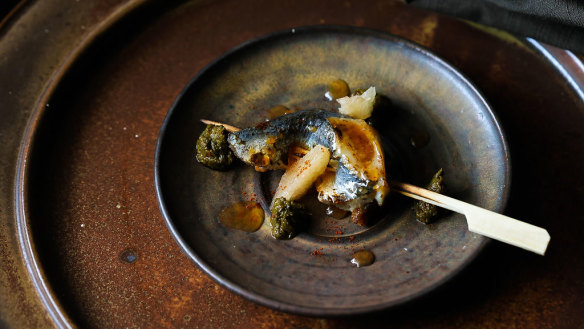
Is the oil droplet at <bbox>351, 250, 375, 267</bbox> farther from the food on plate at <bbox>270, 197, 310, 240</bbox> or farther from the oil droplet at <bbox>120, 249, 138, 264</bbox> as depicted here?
the oil droplet at <bbox>120, 249, 138, 264</bbox>

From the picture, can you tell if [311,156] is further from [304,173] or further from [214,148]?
[214,148]

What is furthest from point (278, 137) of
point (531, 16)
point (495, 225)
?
point (531, 16)

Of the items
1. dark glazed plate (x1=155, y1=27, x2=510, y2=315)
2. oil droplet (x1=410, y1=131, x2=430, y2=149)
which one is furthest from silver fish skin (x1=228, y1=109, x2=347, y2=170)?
oil droplet (x1=410, y1=131, x2=430, y2=149)

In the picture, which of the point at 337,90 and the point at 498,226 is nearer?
the point at 498,226

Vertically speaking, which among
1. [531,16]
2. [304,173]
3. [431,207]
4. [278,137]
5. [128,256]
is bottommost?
[128,256]

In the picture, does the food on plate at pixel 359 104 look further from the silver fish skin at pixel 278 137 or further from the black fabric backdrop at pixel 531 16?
the black fabric backdrop at pixel 531 16

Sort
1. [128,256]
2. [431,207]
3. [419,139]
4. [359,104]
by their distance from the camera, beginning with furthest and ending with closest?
[419,139], [359,104], [128,256], [431,207]

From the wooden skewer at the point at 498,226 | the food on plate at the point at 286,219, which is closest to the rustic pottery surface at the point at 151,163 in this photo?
the wooden skewer at the point at 498,226
